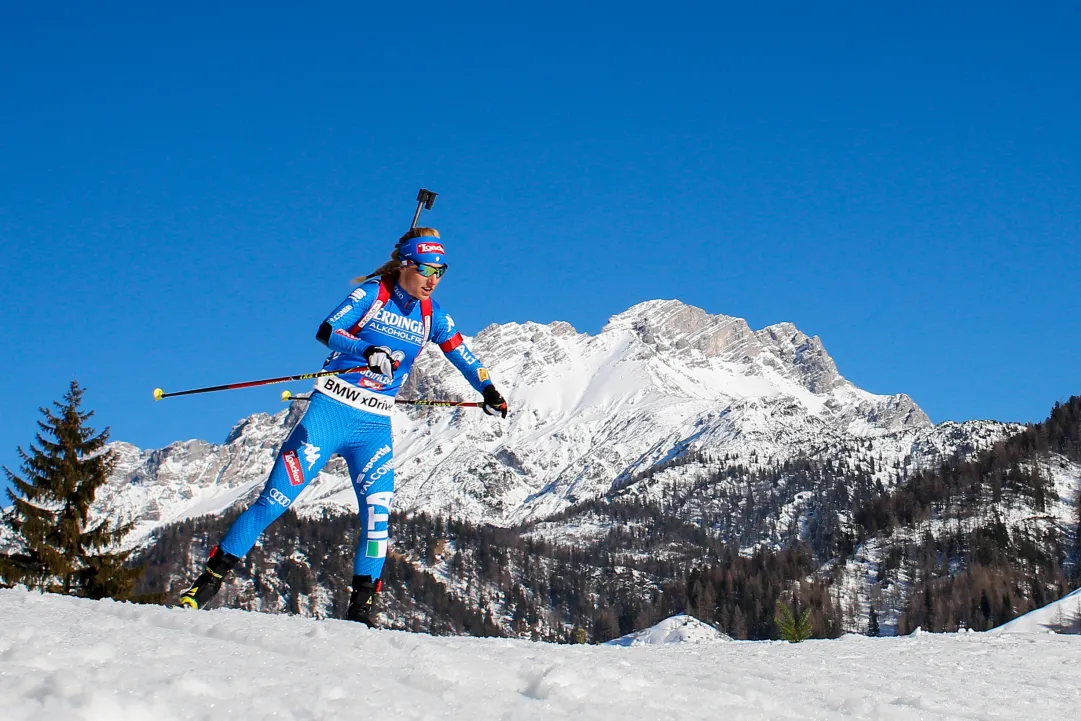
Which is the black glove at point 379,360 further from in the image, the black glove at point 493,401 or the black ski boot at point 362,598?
the black ski boot at point 362,598

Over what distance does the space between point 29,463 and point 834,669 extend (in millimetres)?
23837

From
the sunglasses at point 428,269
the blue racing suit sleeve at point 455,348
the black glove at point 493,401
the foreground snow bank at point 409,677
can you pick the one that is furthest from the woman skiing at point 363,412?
the foreground snow bank at point 409,677

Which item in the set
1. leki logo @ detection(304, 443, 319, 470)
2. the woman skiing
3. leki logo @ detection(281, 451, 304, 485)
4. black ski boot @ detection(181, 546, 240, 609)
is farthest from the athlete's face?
black ski boot @ detection(181, 546, 240, 609)

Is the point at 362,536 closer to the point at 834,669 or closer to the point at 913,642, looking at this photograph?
the point at 834,669

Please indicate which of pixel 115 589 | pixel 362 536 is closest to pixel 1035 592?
pixel 115 589

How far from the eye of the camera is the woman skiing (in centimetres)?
793

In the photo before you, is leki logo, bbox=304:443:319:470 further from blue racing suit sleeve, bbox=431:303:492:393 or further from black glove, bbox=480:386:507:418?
black glove, bbox=480:386:507:418

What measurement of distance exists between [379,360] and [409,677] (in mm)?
3944

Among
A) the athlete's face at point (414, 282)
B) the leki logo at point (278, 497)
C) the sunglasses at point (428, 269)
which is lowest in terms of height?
the leki logo at point (278, 497)

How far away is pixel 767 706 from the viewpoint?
4.67m

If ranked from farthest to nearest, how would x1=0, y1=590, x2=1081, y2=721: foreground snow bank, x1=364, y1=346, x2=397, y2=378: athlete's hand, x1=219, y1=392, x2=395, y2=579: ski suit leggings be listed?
x1=364, y1=346, x2=397, y2=378: athlete's hand
x1=219, y1=392, x2=395, y2=579: ski suit leggings
x1=0, y1=590, x2=1081, y2=721: foreground snow bank

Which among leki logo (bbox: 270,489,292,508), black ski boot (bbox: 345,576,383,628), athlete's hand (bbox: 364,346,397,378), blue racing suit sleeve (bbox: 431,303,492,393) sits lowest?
black ski boot (bbox: 345,576,383,628)

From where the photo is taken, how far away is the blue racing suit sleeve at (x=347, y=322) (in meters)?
Answer: 8.25

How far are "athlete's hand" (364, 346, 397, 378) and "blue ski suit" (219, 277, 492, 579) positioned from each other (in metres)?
0.07
